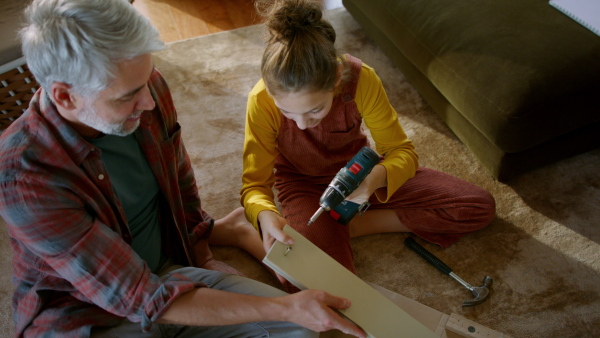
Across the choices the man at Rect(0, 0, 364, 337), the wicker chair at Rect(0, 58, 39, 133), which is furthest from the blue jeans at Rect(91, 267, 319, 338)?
the wicker chair at Rect(0, 58, 39, 133)

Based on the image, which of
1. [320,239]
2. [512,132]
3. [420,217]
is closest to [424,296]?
[420,217]

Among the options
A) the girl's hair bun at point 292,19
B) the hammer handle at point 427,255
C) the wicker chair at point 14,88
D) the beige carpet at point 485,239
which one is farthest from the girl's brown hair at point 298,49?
the wicker chair at point 14,88

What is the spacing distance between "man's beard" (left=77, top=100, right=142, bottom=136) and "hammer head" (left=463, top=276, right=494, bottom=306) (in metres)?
1.09

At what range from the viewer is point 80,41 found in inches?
38.4

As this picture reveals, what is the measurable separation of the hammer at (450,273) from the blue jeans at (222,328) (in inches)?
20.7

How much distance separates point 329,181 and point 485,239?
0.56m

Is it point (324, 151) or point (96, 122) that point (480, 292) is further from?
point (96, 122)

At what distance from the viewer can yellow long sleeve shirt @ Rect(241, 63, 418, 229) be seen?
1464 millimetres

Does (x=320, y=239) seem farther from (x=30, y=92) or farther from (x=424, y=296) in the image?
(x=30, y=92)

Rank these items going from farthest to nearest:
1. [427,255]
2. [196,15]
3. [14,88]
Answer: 1. [196,15]
2. [14,88]
3. [427,255]

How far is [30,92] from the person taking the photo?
203cm

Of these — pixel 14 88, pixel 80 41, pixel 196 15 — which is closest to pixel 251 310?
pixel 80 41

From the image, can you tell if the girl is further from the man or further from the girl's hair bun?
the man

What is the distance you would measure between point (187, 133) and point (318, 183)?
73 centimetres
